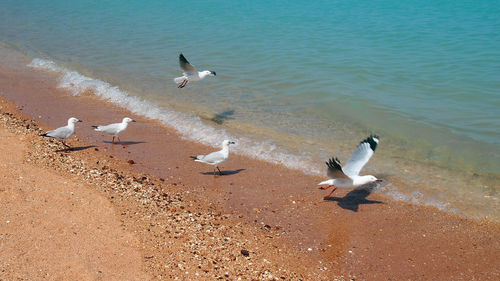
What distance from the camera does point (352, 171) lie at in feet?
27.5

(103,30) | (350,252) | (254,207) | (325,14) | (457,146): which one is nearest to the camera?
(350,252)

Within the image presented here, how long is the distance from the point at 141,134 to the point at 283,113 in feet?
12.8

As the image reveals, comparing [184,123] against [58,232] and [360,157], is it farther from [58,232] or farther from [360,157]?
[58,232]

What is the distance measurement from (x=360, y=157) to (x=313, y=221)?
179cm

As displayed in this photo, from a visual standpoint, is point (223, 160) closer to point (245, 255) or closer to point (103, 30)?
point (245, 255)

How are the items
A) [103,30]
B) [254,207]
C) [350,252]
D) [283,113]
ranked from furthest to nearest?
1. [103,30]
2. [283,113]
3. [254,207]
4. [350,252]

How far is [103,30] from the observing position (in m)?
23.4

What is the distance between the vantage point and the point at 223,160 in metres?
9.10

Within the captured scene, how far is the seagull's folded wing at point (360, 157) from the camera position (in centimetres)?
842

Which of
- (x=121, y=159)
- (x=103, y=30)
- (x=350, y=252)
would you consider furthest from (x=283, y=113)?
(x=103, y=30)

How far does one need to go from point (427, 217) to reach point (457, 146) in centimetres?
358

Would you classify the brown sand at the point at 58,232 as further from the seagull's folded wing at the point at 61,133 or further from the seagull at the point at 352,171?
the seagull at the point at 352,171

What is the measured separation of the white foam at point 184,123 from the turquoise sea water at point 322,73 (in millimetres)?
70

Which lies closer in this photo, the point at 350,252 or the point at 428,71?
the point at 350,252
